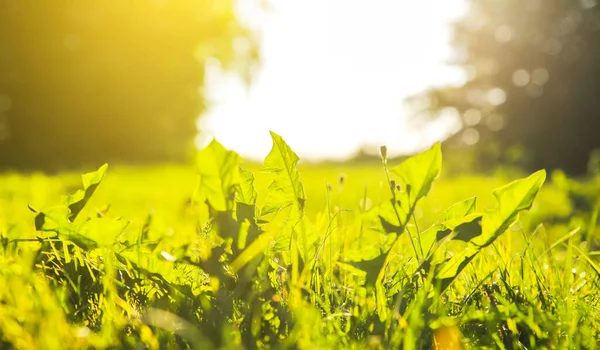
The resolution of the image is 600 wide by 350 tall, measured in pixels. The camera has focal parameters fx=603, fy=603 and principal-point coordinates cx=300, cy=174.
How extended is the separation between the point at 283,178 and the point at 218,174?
166 millimetres

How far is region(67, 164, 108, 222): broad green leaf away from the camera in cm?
150

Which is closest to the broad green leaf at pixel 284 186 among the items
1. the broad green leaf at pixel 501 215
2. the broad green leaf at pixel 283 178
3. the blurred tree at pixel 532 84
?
the broad green leaf at pixel 283 178

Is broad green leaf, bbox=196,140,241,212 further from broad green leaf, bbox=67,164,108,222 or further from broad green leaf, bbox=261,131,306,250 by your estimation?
broad green leaf, bbox=67,164,108,222

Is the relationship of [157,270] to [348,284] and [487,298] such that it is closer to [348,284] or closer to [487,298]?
[348,284]

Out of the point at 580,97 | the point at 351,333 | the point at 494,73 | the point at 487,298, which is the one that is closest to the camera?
the point at 351,333

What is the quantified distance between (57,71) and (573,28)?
17991 mm

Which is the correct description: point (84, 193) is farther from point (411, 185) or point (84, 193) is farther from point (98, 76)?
point (98, 76)

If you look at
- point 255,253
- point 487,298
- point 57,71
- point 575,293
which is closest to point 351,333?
point 255,253

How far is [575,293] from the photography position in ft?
5.18

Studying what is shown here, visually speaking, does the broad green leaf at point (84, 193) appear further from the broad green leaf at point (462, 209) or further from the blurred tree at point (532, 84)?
the blurred tree at point (532, 84)

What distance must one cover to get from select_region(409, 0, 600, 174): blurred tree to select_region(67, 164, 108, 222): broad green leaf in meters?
20.8

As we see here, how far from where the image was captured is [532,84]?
22.8m

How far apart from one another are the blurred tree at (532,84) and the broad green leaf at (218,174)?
820 inches

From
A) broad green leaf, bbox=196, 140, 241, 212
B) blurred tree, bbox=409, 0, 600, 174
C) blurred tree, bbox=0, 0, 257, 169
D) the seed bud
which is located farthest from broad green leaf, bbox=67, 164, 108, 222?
blurred tree, bbox=409, 0, 600, 174
